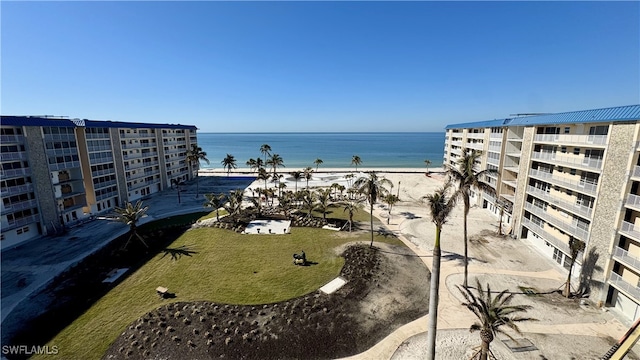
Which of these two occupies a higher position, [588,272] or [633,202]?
[633,202]

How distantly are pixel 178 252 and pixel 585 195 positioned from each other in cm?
5050

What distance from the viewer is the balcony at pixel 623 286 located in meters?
22.3

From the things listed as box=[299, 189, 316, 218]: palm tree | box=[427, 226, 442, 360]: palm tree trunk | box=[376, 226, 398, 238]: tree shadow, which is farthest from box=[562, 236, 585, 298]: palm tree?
box=[299, 189, 316, 218]: palm tree

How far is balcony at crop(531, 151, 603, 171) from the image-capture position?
91.7 ft

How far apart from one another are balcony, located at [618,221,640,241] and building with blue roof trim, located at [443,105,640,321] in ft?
0.21

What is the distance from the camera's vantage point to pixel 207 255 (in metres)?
37.1

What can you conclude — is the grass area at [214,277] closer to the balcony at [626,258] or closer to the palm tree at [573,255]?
the palm tree at [573,255]

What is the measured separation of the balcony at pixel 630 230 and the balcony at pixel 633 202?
1.58m

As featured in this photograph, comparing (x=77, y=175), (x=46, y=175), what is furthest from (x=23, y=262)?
(x=77, y=175)

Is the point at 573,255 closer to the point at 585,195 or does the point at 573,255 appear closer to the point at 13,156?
the point at 585,195

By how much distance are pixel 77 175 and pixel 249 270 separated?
138 feet

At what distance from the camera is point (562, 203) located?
107ft

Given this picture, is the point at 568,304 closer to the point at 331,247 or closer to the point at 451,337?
the point at 451,337

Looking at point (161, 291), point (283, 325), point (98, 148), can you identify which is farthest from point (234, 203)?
point (98, 148)
